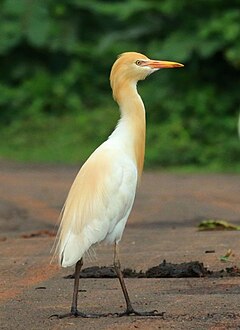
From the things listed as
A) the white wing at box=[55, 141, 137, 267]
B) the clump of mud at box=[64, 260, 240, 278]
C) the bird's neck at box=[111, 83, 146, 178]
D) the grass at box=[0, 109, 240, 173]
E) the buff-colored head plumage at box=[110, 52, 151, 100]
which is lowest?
the clump of mud at box=[64, 260, 240, 278]

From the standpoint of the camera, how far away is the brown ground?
21.8ft

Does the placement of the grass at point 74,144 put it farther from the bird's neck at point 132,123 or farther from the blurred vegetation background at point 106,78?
the bird's neck at point 132,123

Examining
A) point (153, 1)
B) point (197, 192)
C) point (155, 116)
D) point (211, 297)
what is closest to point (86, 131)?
point (155, 116)

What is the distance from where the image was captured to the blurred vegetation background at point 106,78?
20.4 meters

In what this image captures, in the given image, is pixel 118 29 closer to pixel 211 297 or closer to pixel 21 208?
pixel 21 208

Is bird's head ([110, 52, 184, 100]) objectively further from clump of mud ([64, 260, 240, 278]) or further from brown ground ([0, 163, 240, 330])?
clump of mud ([64, 260, 240, 278])

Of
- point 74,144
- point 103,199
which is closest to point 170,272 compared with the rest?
point 103,199

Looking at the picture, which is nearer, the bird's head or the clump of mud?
the bird's head

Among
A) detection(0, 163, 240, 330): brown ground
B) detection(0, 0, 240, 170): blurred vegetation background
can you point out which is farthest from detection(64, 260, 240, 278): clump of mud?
detection(0, 0, 240, 170): blurred vegetation background

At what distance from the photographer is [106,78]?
79.3 feet

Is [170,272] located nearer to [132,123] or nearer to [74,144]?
[132,123]

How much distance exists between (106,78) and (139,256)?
15312 mm

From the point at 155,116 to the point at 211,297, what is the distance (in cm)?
1448

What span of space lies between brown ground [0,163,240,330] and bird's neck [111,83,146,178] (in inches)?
37.6
